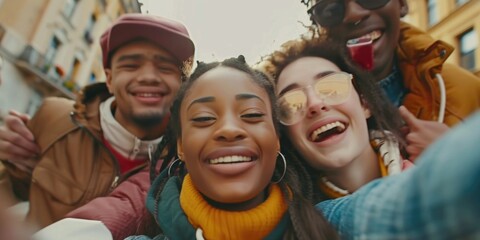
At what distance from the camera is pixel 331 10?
1.77 m

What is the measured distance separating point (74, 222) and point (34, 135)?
2.79 feet

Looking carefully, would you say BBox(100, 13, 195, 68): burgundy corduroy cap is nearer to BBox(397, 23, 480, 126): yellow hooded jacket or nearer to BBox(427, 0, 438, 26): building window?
BBox(397, 23, 480, 126): yellow hooded jacket

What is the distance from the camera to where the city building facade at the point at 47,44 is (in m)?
3.32

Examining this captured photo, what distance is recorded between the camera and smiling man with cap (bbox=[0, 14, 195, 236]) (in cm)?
159

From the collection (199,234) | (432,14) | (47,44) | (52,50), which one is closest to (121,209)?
(199,234)

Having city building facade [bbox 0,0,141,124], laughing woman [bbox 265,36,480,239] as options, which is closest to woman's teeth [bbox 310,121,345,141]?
laughing woman [bbox 265,36,480,239]

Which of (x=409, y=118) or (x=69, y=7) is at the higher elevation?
(x=69, y=7)

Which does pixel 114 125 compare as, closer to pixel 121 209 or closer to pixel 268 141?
pixel 121 209

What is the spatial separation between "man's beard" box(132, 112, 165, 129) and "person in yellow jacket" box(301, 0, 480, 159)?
859mm

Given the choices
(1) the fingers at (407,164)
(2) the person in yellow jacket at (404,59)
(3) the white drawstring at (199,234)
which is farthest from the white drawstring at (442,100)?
(3) the white drawstring at (199,234)

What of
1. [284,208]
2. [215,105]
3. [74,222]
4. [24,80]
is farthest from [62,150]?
[24,80]

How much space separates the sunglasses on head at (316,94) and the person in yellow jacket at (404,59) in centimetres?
27

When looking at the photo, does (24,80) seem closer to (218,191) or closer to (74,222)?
(74,222)

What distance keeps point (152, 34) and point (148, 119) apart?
0.39 m
